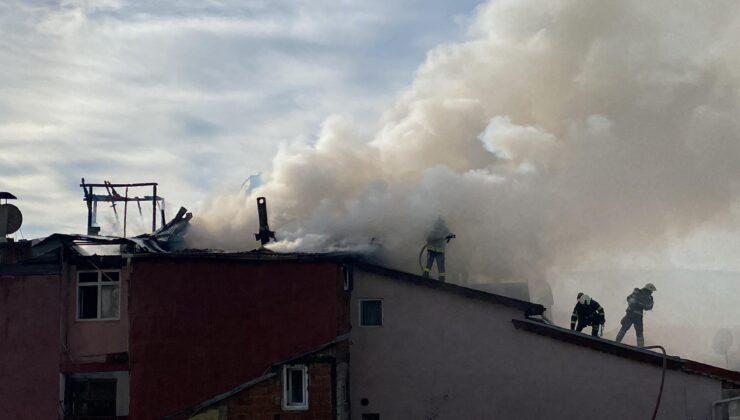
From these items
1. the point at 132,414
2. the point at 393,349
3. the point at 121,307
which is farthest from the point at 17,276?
the point at 393,349

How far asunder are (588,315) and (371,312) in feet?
20.6

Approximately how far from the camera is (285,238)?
1070 inches

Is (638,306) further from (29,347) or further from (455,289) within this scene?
(29,347)

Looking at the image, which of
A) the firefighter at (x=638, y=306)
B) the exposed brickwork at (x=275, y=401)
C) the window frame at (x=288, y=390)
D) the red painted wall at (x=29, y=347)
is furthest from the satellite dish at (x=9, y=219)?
the firefighter at (x=638, y=306)

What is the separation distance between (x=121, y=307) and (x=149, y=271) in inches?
70.4

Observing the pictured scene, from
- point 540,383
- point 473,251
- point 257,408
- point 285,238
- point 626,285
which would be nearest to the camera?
point 257,408

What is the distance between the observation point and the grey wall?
20141mm

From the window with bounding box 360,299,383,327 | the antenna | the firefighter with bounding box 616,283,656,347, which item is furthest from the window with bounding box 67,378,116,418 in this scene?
the firefighter with bounding box 616,283,656,347

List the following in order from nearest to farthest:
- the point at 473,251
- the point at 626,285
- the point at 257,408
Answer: the point at 257,408 < the point at 473,251 < the point at 626,285

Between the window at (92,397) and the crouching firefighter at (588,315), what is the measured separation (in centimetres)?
1237

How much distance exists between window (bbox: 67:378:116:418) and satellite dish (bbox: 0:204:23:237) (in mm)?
4625

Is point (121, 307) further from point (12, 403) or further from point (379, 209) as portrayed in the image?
point (379, 209)

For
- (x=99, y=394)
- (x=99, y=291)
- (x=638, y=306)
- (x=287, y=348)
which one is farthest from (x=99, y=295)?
(x=638, y=306)

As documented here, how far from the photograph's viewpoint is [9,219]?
23984mm
